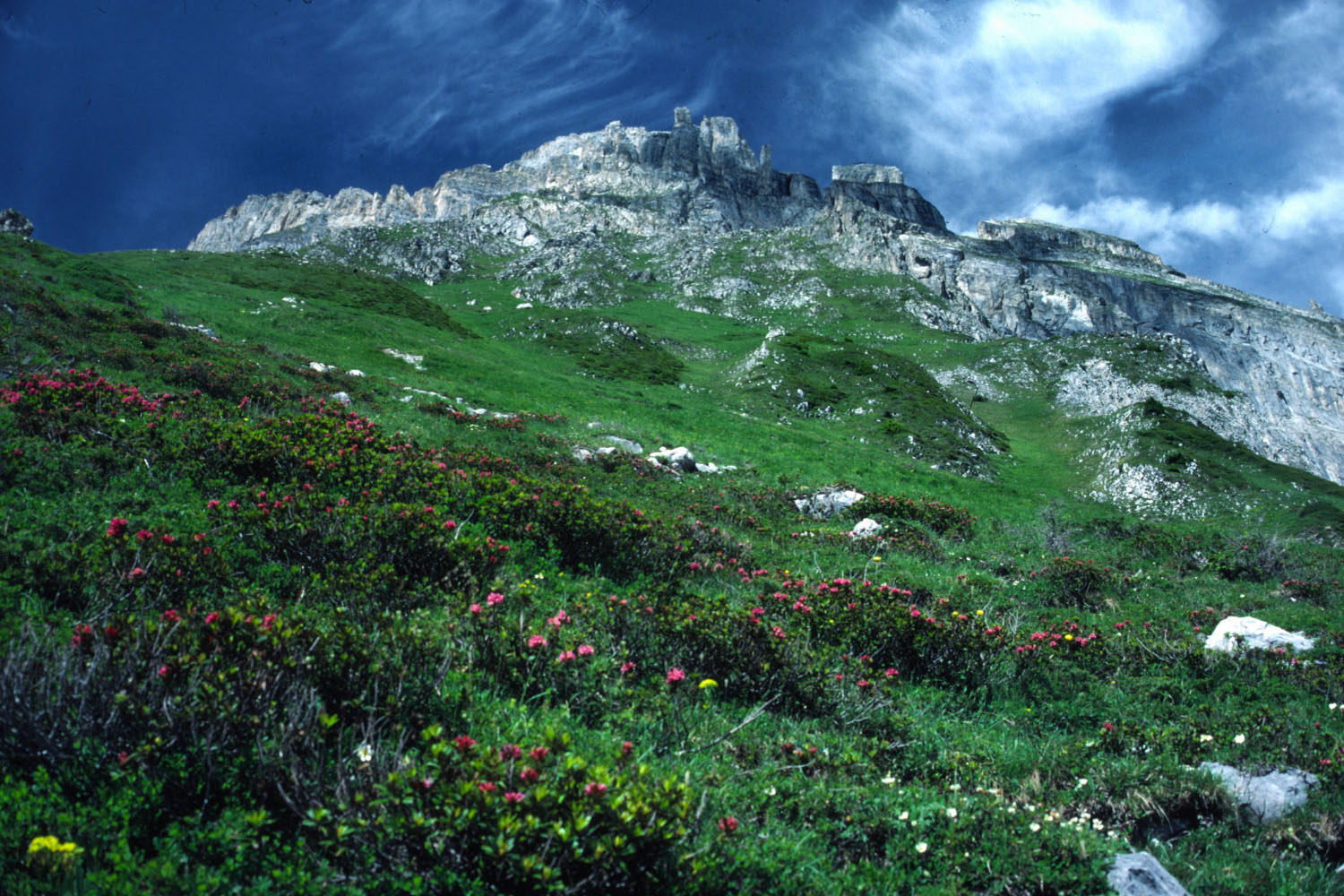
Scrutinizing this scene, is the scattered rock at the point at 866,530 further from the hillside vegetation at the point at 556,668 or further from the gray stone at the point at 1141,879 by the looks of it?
the gray stone at the point at 1141,879

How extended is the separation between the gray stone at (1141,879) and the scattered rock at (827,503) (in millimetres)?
12036

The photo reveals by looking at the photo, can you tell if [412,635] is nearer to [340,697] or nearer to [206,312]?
[340,697]

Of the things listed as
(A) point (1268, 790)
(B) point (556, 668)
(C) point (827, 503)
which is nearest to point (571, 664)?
(B) point (556, 668)

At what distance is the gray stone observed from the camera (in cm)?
394

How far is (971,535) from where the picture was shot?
1623 cm

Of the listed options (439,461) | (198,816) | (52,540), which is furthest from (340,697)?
(439,461)

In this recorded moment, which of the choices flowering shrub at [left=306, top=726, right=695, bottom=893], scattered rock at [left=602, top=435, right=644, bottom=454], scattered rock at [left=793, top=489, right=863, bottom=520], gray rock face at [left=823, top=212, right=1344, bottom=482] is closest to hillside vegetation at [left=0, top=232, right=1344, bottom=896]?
flowering shrub at [left=306, top=726, right=695, bottom=893]

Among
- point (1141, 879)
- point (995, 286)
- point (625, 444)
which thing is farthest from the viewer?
point (995, 286)

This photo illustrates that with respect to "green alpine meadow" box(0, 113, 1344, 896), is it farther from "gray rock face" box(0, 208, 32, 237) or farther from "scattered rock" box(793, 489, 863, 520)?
"gray rock face" box(0, 208, 32, 237)

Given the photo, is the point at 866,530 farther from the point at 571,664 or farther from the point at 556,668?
the point at 556,668

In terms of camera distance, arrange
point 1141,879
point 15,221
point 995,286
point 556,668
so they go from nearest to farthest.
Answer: point 1141,879, point 556,668, point 15,221, point 995,286

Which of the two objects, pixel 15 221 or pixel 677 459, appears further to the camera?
pixel 15 221

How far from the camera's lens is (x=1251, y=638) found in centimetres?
901

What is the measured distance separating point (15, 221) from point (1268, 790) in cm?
10622
